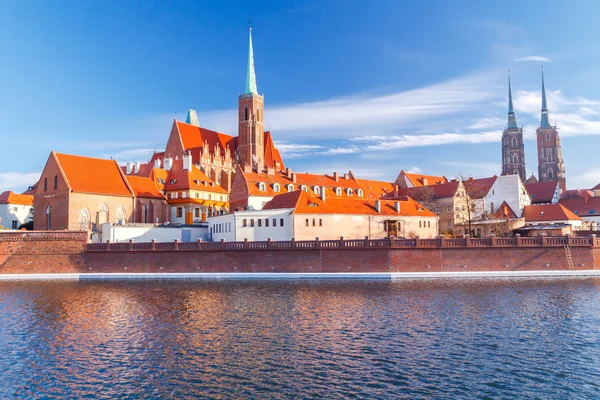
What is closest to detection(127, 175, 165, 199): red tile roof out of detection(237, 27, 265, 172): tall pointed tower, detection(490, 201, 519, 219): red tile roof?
detection(237, 27, 265, 172): tall pointed tower

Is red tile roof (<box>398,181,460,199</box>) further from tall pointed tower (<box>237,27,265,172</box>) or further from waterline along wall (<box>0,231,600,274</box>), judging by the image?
waterline along wall (<box>0,231,600,274</box>)

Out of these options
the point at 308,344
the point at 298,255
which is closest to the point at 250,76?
the point at 298,255

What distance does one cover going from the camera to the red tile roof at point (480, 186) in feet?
316

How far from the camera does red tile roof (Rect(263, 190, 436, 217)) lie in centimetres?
6253

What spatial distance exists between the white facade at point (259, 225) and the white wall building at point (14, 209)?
5635 centimetres

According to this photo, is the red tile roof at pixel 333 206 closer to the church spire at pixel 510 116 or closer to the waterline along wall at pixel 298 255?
the waterline along wall at pixel 298 255

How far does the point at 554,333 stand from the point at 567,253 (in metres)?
29.2

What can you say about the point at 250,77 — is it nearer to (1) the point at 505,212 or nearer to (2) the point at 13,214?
(2) the point at 13,214

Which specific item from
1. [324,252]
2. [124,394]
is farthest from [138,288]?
[124,394]

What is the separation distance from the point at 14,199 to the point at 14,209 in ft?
6.89

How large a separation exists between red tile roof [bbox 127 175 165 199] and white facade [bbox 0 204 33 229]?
32894mm

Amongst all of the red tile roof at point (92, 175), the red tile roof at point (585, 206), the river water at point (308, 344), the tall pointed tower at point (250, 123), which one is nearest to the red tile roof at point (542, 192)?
the red tile roof at point (585, 206)

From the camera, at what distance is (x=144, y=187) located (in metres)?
80.4

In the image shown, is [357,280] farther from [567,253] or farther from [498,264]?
[567,253]
